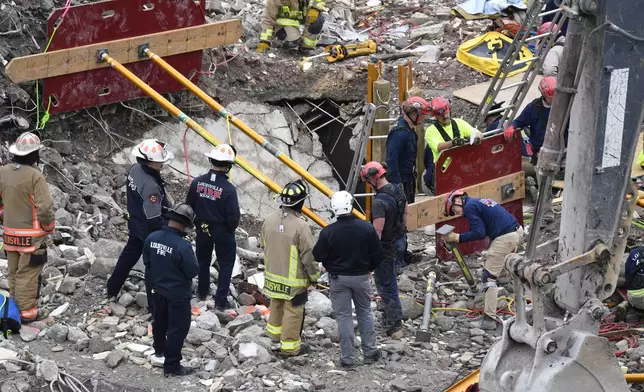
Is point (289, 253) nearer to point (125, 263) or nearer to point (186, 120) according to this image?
point (125, 263)

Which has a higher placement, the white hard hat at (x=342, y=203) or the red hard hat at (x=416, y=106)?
the white hard hat at (x=342, y=203)

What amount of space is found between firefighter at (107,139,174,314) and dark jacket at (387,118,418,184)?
283 cm

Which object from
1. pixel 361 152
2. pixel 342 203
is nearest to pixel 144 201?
pixel 342 203

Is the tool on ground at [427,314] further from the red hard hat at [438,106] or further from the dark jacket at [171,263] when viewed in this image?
the dark jacket at [171,263]

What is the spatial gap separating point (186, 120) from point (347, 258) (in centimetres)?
325

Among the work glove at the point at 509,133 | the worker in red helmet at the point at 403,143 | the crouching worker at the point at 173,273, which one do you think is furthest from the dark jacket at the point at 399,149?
the crouching worker at the point at 173,273

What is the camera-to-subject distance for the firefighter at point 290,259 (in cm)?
944

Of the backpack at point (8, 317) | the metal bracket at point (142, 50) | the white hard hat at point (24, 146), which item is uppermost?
the white hard hat at point (24, 146)

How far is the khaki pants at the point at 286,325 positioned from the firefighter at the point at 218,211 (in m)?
0.88

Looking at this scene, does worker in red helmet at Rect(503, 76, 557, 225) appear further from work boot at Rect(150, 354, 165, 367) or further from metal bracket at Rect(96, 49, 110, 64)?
work boot at Rect(150, 354, 165, 367)

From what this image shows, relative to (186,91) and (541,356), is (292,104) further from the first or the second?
(541,356)

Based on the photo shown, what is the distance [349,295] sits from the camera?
31.1 feet

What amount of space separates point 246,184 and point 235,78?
5.09ft

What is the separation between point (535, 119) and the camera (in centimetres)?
1309
